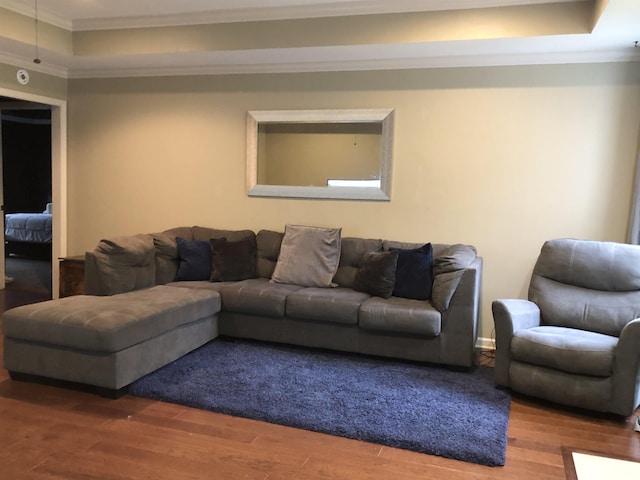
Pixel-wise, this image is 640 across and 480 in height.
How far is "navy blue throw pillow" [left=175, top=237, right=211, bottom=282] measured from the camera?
4.58m

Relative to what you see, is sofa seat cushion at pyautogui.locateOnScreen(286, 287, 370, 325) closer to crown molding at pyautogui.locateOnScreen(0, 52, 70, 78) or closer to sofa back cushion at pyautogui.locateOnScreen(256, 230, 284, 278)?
sofa back cushion at pyautogui.locateOnScreen(256, 230, 284, 278)

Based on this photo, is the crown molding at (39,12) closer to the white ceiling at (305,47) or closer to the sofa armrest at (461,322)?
the white ceiling at (305,47)

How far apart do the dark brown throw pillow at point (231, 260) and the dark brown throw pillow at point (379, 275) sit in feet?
3.41

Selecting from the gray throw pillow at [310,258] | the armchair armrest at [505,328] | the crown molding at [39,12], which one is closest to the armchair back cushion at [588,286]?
the armchair armrest at [505,328]

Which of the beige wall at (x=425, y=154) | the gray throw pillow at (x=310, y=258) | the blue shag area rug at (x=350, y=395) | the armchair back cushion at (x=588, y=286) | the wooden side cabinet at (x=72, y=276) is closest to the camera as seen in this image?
the blue shag area rug at (x=350, y=395)

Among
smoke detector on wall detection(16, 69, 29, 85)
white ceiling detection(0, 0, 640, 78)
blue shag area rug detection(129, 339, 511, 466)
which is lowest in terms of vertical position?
blue shag area rug detection(129, 339, 511, 466)

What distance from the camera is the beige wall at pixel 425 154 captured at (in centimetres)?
413

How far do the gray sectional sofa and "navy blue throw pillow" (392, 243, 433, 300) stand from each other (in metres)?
0.06

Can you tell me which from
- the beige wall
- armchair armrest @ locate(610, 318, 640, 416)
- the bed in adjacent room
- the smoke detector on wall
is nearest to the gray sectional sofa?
the beige wall

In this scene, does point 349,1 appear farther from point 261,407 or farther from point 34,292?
point 34,292

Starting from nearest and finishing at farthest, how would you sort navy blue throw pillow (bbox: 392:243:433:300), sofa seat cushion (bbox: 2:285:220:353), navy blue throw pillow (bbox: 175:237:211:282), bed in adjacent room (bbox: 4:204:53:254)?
1. sofa seat cushion (bbox: 2:285:220:353)
2. navy blue throw pillow (bbox: 392:243:433:300)
3. navy blue throw pillow (bbox: 175:237:211:282)
4. bed in adjacent room (bbox: 4:204:53:254)

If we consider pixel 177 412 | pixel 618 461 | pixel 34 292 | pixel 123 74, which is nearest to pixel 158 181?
pixel 123 74

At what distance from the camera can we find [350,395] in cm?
327

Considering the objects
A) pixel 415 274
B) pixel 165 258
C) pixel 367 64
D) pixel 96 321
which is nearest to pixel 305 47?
pixel 367 64
